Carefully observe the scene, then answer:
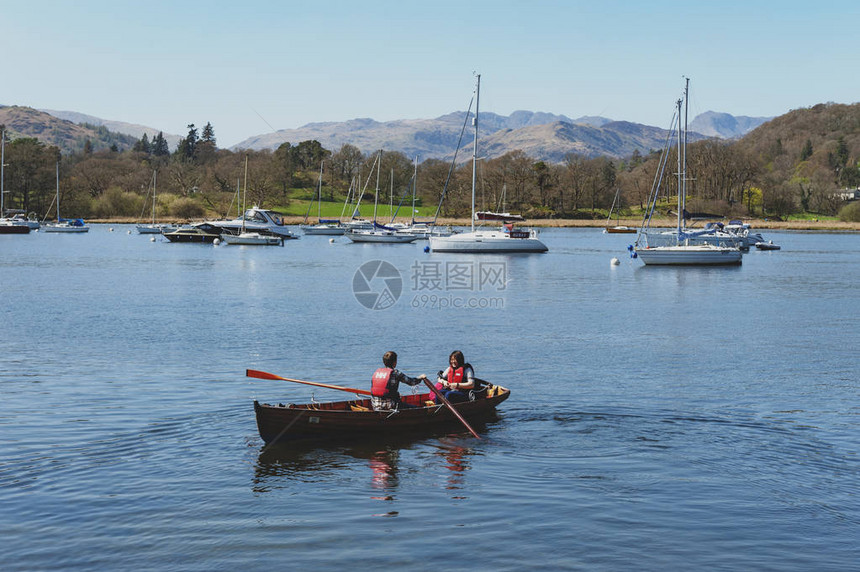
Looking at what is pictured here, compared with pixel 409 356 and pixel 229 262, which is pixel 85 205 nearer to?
pixel 229 262

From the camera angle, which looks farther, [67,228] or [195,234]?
[67,228]

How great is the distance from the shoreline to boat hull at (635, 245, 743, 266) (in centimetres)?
9183

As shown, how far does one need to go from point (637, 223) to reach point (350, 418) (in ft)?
570

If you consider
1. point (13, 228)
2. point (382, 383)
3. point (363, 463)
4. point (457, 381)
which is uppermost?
point (13, 228)

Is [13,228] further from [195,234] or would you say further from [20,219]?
[195,234]

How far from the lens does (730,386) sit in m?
27.4

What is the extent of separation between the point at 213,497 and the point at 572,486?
7296 mm

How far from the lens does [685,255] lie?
254 ft

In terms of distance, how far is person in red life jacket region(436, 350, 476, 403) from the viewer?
21891 millimetres

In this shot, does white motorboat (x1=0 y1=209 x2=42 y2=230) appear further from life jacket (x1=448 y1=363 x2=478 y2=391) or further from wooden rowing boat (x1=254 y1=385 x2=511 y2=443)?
wooden rowing boat (x1=254 y1=385 x2=511 y2=443)

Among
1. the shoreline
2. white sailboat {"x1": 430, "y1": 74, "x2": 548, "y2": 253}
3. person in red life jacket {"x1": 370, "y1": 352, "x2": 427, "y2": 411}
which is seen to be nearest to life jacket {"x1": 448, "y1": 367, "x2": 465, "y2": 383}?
person in red life jacket {"x1": 370, "y1": 352, "x2": 427, "y2": 411}

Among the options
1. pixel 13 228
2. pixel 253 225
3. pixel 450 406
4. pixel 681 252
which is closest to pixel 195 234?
pixel 253 225

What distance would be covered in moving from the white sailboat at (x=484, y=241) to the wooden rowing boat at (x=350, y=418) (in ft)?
218

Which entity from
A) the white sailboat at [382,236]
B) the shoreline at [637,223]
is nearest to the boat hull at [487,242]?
the white sailboat at [382,236]
